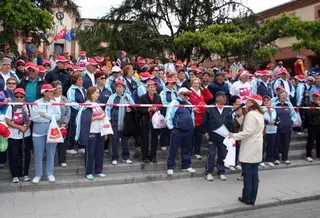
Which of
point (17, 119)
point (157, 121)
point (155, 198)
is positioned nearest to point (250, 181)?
point (155, 198)

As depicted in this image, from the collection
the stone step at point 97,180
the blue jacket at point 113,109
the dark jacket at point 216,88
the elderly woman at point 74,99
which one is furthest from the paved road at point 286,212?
the elderly woman at point 74,99

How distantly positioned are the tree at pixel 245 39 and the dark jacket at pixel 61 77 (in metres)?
7.89

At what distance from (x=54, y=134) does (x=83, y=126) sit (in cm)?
62

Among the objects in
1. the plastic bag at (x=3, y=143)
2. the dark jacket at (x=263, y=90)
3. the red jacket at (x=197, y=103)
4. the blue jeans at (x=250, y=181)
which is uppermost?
the dark jacket at (x=263, y=90)

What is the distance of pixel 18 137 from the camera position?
692 centimetres

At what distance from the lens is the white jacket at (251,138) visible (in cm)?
644

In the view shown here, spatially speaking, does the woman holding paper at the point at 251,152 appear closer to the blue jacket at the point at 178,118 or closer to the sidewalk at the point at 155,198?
the sidewalk at the point at 155,198

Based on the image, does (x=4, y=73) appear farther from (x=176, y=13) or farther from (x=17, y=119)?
(x=176, y=13)

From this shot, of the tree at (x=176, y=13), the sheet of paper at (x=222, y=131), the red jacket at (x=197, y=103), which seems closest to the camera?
the sheet of paper at (x=222, y=131)

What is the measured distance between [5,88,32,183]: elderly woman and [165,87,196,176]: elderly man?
300cm

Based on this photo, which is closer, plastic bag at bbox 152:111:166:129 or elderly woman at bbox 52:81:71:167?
elderly woman at bbox 52:81:71:167

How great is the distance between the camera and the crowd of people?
6.97 m

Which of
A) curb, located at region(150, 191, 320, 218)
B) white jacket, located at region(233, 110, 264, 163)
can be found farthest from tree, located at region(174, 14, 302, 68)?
curb, located at region(150, 191, 320, 218)

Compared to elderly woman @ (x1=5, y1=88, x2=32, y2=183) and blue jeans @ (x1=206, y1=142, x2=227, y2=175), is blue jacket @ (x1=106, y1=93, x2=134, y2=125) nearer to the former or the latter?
elderly woman @ (x1=5, y1=88, x2=32, y2=183)
